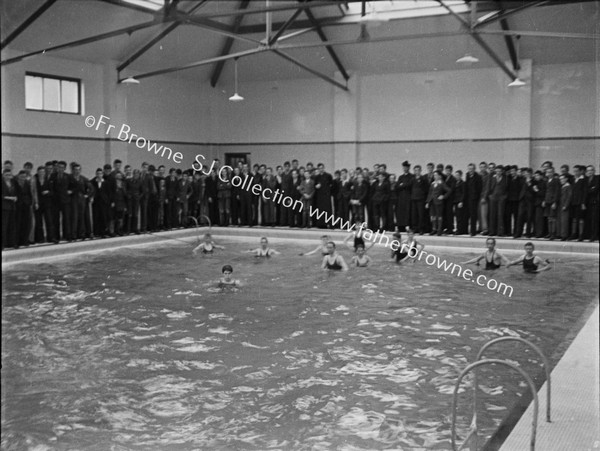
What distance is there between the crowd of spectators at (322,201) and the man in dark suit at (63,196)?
0.02 meters

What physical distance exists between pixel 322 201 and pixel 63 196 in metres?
8.44

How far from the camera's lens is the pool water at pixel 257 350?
5.32 m

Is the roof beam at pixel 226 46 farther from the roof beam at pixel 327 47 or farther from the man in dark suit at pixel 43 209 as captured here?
the man in dark suit at pixel 43 209

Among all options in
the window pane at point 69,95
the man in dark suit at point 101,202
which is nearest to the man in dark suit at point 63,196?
the man in dark suit at point 101,202

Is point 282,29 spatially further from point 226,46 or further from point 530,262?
point 530,262

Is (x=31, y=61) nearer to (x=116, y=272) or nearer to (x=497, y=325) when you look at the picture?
(x=497, y=325)

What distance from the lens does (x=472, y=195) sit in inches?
627

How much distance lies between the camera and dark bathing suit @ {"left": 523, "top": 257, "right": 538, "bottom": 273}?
40.4 feet

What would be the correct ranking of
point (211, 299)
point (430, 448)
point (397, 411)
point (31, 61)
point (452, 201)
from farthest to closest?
point (452, 201) < point (211, 299) < point (397, 411) < point (430, 448) < point (31, 61)

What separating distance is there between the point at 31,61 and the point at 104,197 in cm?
887

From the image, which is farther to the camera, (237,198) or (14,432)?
(237,198)

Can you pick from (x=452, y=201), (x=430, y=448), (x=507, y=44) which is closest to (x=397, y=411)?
(x=430, y=448)

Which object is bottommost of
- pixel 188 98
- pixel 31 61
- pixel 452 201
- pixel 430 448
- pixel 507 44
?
pixel 430 448

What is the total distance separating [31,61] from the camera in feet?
14.7
